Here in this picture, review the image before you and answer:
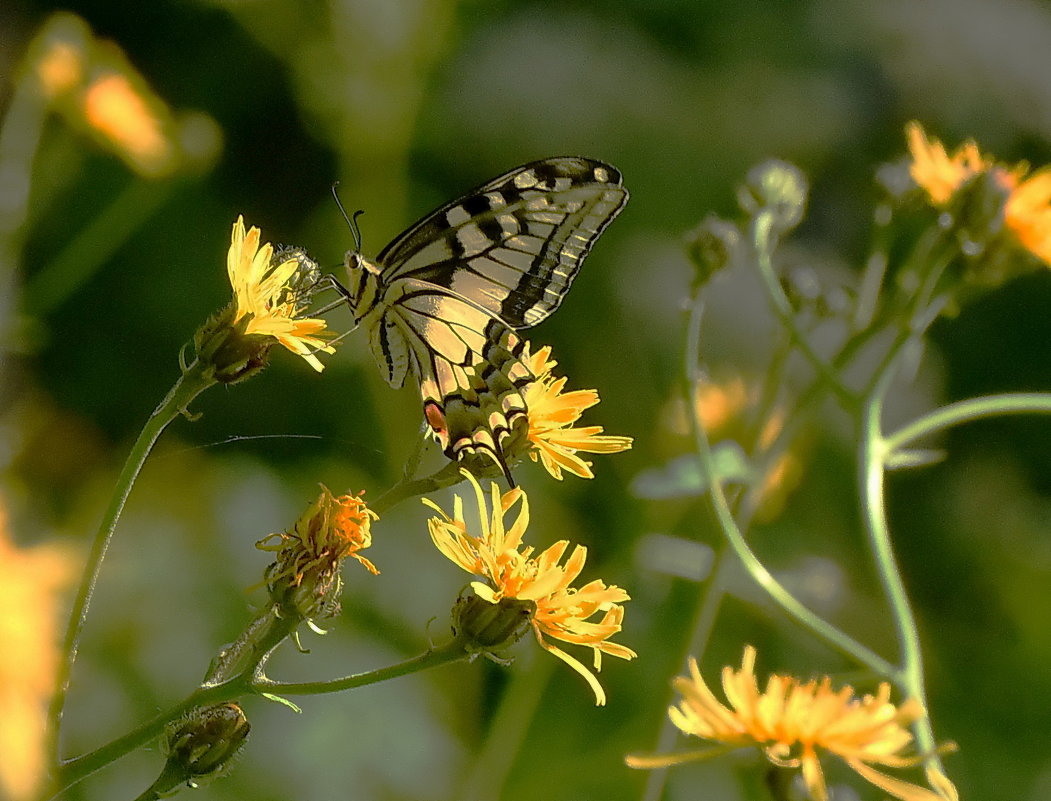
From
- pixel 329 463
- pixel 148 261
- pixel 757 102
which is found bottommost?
pixel 329 463

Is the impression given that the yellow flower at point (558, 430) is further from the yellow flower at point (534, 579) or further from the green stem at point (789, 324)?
the green stem at point (789, 324)

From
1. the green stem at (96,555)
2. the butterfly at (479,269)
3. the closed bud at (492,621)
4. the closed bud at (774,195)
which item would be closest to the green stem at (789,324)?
the closed bud at (774,195)

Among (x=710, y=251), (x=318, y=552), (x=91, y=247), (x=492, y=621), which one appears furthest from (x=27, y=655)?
(x=91, y=247)

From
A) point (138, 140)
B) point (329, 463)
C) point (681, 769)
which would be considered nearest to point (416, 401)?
point (329, 463)

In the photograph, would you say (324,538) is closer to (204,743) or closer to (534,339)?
(204,743)

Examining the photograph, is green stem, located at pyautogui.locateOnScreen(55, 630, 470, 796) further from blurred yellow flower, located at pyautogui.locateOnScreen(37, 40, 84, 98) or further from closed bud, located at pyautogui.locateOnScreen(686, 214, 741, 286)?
blurred yellow flower, located at pyautogui.locateOnScreen(37, 40, 84, 98)

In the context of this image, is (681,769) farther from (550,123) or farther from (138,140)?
(550,123)
